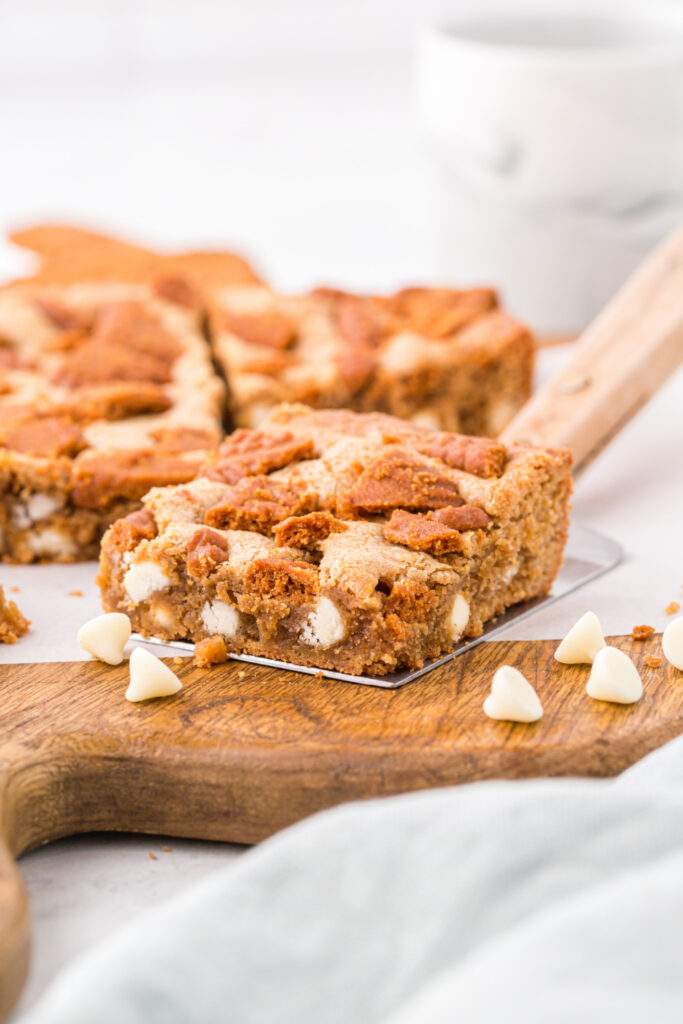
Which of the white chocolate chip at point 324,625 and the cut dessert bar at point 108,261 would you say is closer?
the white chocolate chip at point 324,625

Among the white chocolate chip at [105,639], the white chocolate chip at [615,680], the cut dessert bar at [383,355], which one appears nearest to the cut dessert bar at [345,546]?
the white chocolate chip at [105,639]

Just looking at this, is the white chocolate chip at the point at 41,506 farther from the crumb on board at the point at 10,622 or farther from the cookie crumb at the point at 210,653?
the cookie crumb at the point at 210,653

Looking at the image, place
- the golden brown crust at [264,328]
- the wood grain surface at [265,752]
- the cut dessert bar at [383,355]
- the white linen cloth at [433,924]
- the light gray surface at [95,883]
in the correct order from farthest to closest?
the golden brown crust at [264,328] < the cut dessert bar at [383,355] < the wood grain surface at [265,752] < the light gray surface at [95,883] < the white linen cloth at [433,924]

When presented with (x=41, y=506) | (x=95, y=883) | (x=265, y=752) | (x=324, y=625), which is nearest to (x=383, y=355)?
(x=41, y=506)

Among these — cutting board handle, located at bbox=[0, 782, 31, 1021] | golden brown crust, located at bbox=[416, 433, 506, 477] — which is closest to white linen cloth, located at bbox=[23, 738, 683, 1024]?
cutting board handle, located at bbox=[0, 782, 31, 1021]

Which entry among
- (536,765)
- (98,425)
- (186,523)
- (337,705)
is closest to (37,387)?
(98,425)

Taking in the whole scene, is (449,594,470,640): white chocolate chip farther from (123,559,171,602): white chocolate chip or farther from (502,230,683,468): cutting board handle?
(502,230,683,468): cutting board handle

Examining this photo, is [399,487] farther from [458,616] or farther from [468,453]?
[458,616]
